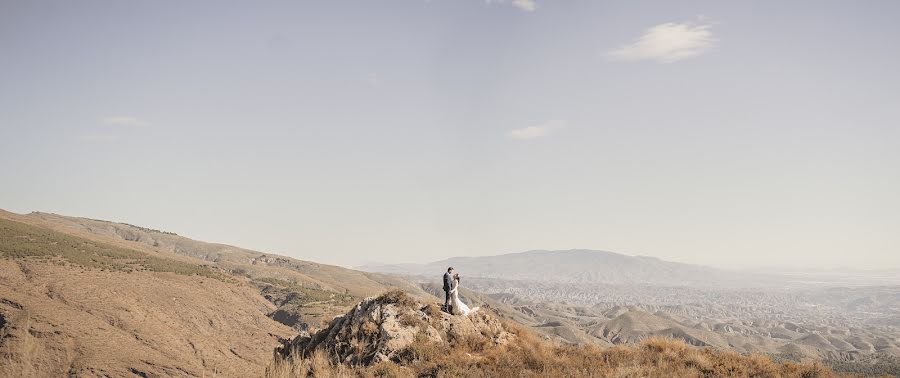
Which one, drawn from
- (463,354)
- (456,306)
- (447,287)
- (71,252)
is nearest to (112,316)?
(71,252)

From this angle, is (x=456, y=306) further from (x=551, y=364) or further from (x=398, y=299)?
(x=551, y=364)

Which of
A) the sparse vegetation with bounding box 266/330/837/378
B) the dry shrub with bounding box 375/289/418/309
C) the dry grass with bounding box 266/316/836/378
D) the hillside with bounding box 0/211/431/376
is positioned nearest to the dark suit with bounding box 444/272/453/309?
the dry shrub with bounding box 375/289/418/309

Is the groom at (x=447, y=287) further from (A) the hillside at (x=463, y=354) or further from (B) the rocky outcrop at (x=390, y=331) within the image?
(A) the hillside at (x=463, y=354)

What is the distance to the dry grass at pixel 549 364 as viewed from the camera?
44.3 feet

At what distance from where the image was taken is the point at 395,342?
51.7 feet

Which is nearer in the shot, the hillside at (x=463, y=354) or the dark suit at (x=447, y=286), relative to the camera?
the hillside at (x=463, y=354)

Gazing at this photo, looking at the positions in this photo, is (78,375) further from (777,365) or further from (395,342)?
(777,365)

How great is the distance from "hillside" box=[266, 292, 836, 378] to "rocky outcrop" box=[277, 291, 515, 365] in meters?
0.03

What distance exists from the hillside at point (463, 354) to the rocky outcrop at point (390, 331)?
0.11ft

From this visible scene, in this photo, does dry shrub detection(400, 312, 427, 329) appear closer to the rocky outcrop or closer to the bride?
the rocky outcrop

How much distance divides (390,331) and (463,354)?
8.76ft

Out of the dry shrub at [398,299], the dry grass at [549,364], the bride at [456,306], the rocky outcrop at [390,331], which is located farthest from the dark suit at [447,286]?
the dry grass at [549,364]

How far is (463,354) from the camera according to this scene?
50.2ft

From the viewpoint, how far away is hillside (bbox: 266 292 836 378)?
13.9 meters
